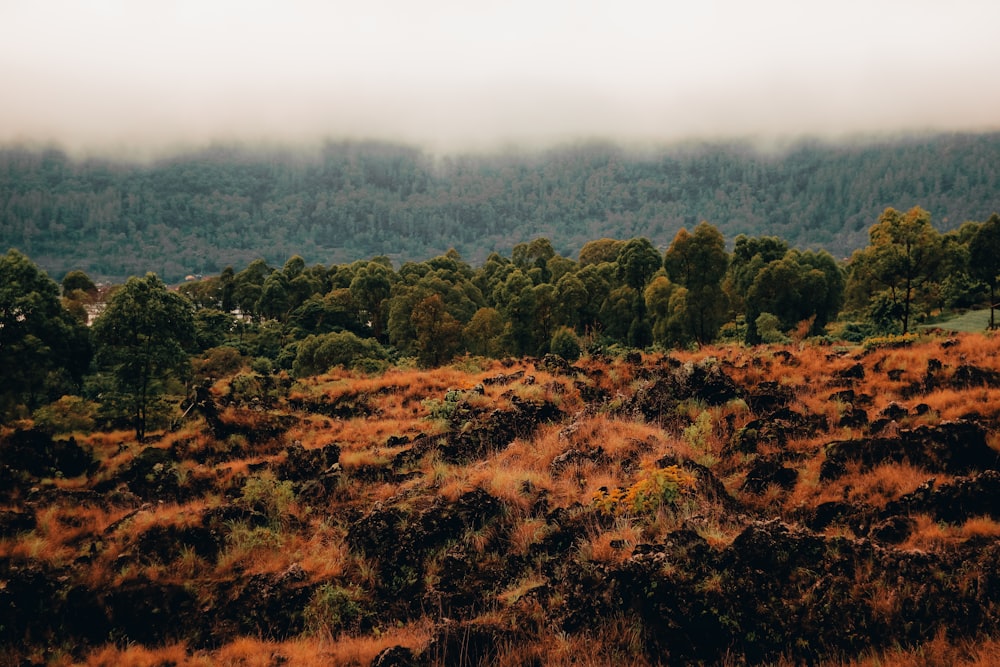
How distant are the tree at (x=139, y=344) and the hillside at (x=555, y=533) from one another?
511cm

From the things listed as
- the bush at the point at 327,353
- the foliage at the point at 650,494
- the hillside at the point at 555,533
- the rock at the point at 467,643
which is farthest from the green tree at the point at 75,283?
the rock at the point at 467,643

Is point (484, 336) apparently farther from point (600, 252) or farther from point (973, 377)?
point (600, 252)

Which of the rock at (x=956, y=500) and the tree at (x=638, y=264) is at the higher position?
the rock at (x=956, y=500)

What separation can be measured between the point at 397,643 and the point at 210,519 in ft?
19.5

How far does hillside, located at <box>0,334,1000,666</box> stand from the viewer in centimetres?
728

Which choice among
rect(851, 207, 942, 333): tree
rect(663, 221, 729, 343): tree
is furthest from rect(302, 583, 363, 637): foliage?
rect(663, 221, 729, 343): tree

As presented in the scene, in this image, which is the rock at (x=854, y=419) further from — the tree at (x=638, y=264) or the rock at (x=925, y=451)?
the tree at (x=638, y=264)

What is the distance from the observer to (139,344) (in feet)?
74.4

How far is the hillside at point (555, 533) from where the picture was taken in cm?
728

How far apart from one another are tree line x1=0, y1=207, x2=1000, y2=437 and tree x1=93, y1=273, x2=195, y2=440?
55 millimetres

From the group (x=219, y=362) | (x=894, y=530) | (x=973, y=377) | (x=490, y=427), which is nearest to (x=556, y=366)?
(x=490, y=427)

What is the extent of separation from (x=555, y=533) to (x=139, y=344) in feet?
66.9

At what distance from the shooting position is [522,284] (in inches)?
3214

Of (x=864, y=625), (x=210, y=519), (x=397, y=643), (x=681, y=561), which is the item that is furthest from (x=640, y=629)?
(x=210, y=519)
